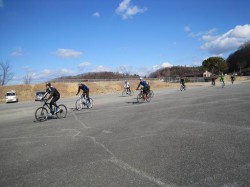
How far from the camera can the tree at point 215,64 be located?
145 metres

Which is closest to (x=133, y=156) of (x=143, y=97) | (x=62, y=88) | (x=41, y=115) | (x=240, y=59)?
(x=41, y=115)

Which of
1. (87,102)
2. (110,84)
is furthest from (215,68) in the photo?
(87,102)

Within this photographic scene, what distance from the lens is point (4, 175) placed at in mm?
5945

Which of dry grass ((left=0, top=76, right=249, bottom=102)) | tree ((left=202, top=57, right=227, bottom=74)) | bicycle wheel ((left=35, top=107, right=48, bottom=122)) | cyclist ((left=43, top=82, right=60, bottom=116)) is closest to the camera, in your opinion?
bicycle wheel ((left=35, top=107, right=48, bottom=122))

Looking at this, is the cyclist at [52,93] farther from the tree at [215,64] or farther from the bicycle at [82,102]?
the tree at [215,64]

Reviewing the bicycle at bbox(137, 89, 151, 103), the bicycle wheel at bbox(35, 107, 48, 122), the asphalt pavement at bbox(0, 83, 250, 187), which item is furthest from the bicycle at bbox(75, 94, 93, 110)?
the asphalt pavement at bbox(0, 83, 250, 187)

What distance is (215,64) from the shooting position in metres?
145

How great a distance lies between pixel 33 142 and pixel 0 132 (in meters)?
3.39

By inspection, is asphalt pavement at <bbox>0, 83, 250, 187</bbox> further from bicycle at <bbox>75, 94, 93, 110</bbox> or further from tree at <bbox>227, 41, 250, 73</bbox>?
tree at <bbox>227, 41, 250, 73</bbox>

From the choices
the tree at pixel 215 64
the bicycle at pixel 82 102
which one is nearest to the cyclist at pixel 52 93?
the bicycle at pixel 82 102

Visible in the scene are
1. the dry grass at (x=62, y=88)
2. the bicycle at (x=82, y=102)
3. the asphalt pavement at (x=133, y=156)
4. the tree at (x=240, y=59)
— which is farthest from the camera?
the tree at (x=240, y=59)

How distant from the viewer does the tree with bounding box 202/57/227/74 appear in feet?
474

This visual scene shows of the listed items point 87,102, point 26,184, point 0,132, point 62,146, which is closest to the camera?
point 26,184

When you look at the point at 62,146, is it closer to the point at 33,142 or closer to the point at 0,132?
the point at 33,142
